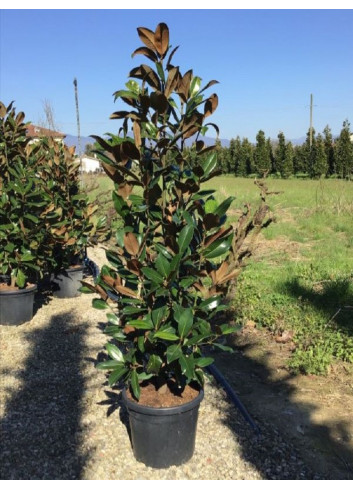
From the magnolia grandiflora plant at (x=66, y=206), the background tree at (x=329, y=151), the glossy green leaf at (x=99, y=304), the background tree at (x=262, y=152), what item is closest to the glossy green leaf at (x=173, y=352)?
the glossy green leaf at (x=99, y=304)

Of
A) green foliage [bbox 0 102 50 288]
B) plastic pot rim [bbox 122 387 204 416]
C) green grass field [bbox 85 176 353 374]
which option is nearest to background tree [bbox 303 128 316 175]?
green grass field [bbox 85 176 353 374]

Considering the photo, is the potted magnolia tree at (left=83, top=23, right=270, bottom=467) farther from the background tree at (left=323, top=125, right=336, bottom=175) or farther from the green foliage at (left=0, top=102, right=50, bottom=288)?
the background tree at (left=323, top=125, right=336, bottom=175)

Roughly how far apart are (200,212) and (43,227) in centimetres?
341

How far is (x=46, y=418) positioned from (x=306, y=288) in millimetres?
3547

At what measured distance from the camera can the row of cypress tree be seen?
2705cm

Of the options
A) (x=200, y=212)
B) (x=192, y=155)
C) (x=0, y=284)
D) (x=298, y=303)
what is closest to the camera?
(x=200, y=212)

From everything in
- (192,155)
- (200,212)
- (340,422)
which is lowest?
(340,422)

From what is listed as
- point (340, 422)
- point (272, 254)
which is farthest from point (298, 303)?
point (272, 254)

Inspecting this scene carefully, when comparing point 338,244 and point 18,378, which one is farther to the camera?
point 338,244

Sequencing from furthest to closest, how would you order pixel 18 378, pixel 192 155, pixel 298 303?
pixel 298 303 < pixel 18 378 < pixel 192 155

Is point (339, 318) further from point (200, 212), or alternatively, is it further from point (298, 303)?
point (200, 212)

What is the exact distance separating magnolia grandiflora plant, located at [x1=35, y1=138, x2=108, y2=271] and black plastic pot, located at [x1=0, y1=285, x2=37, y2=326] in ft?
2.68

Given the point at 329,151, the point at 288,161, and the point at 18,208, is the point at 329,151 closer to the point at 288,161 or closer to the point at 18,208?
the point at 288,161

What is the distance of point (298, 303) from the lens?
5.16 metres
